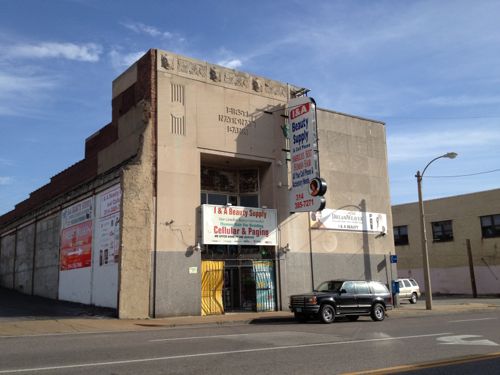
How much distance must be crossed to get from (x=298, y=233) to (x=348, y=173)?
5099 mm

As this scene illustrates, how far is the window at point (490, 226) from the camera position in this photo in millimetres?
43781

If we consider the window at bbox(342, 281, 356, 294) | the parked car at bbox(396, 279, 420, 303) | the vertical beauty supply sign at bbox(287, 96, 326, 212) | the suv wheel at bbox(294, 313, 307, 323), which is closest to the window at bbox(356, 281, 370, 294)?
the window at bbox(342, 281, 356, 294)

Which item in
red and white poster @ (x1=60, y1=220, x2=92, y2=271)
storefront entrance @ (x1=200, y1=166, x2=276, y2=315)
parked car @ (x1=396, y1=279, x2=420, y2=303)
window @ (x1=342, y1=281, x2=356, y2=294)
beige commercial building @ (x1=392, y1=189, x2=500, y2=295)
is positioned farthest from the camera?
beige commercial building @ (x1=392, y1=189, x2=500, y2=295)

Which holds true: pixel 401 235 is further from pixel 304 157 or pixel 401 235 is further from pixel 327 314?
pixel 327 314

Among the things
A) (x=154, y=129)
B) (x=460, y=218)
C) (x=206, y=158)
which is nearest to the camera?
(x=154, y=129)

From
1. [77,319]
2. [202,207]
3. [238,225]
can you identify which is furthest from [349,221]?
[77,319]

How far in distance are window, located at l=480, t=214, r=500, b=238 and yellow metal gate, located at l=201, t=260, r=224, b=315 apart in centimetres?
3037

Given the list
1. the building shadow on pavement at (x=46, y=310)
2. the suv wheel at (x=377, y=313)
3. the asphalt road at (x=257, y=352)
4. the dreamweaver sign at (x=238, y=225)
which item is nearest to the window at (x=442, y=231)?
the dreamweaver sign at (x=238, y=225)

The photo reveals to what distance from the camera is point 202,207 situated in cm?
2245

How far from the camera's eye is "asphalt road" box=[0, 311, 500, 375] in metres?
8.48

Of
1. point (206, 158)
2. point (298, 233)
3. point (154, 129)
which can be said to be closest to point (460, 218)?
point (298, 233)

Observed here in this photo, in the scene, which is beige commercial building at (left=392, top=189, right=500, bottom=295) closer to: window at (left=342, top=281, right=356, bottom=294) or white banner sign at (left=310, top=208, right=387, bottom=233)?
white banner sign at (left=310, top=208, right=387, bottom=233)

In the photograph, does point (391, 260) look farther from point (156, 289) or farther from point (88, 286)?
point (88, 286)

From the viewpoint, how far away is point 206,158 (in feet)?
79.7
